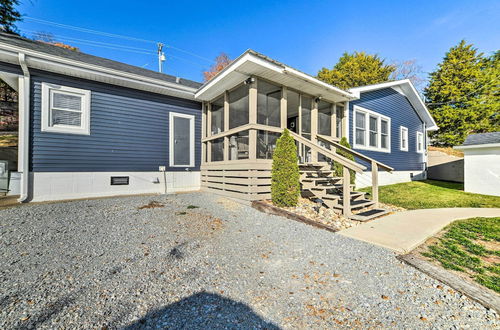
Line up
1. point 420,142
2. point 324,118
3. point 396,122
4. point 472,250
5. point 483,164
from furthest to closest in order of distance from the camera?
point 420,142 → point 396,122 → point 483,164 → point 324,118 → point 472,250

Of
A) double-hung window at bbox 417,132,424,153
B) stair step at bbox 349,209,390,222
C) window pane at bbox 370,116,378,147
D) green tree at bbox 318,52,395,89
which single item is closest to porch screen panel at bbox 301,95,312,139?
stair step at bbox 349,209,390,222

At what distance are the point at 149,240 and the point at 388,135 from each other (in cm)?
1104

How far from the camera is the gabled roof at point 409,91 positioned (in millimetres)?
8639

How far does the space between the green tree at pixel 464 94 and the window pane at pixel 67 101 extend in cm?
2269

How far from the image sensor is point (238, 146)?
6047 mm

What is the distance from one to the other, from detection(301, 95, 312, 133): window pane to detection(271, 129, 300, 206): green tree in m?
2.05

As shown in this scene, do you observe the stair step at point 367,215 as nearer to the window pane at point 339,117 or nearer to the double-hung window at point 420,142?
the window pane at point 339,117

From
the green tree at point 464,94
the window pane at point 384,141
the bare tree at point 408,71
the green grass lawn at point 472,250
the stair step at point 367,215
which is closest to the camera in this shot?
the green grass lawn at point 472,250

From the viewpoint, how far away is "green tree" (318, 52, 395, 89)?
19.8 meters

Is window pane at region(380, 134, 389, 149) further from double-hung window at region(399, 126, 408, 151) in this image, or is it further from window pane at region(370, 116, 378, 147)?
double-hung window at region(399, 126, 408, 151)

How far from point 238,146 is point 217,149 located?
1221 mm

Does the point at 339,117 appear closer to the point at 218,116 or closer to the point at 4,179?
the point at 218,116

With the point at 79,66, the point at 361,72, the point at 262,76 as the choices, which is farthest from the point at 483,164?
the point at 361,72

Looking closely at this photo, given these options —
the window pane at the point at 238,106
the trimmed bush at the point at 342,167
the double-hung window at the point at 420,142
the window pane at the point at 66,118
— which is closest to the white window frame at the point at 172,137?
the window pane at the point at 238,106
